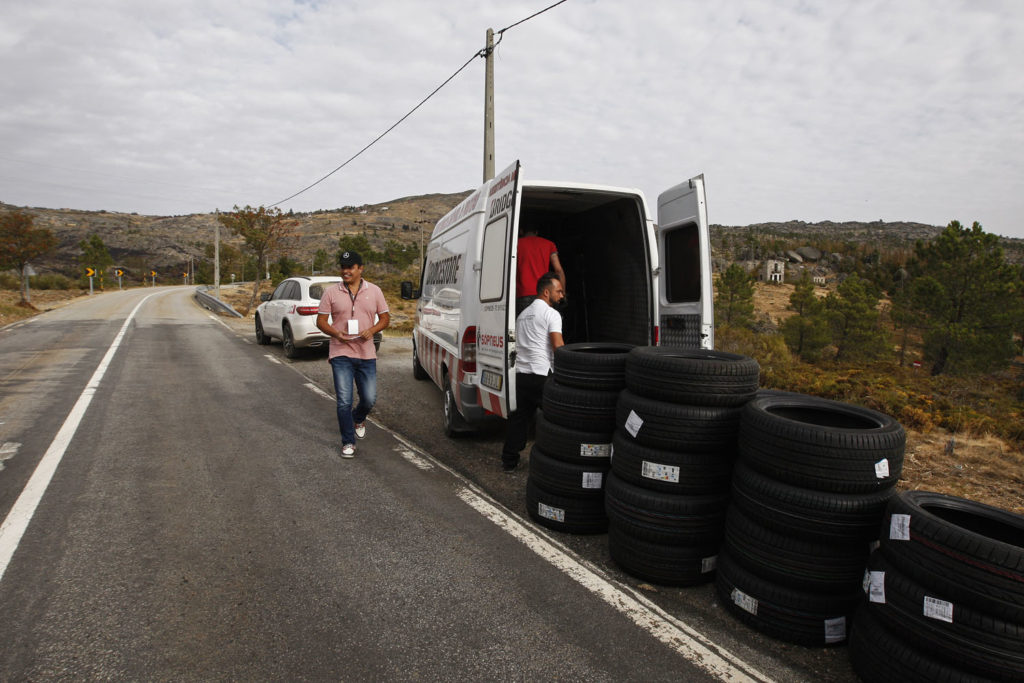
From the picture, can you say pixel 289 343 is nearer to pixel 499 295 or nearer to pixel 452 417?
pixel 452 417

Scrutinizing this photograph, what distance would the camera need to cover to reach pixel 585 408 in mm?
3920

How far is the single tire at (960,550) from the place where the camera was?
6.78ft

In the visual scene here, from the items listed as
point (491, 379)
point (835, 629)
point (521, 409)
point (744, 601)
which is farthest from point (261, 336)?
point (835, 629)

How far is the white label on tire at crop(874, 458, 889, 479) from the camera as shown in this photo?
2670 mm

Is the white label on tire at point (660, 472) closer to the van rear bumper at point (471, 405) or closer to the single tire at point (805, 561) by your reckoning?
the single tire at point (805, 561)

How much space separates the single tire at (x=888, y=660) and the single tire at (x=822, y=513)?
1.05 feet

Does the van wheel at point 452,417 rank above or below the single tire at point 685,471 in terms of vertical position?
below

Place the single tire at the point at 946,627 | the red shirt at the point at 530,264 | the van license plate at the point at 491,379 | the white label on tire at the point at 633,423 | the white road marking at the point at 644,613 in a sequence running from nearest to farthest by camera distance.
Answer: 1. the single tire at the point at 946,627
2. the white road marking at the point at 644,613
3. the white label on tire at the point at 633,423
4. the van license plate at the point at 491,379
5. the red shirt at the point at 530,264

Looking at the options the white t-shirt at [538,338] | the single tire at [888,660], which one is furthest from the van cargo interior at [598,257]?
the single tire at [888,660]

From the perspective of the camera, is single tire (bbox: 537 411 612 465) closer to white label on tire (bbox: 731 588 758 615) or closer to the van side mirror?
white label on tire (bbox: 731 588 758 615)

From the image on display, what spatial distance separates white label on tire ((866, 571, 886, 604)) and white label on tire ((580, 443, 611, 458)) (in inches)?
66.4

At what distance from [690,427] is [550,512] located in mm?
1262

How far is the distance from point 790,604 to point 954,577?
2.59 ft

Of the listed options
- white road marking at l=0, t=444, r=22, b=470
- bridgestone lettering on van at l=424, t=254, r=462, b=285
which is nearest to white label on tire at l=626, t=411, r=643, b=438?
bridgestone lettering on van at l=424, t=254, r=462, b=285
